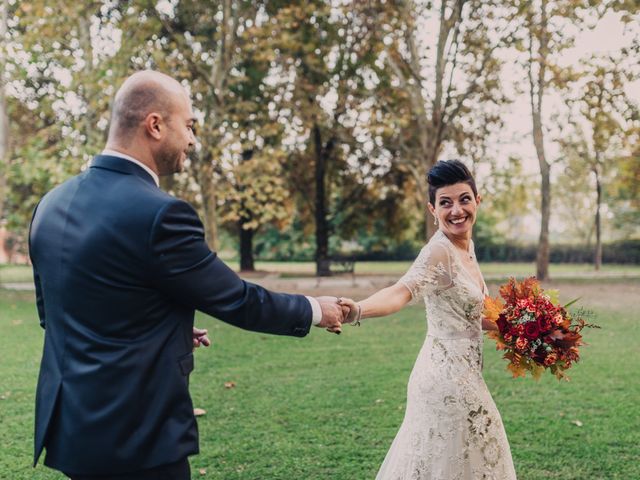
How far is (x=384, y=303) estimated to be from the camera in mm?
3516

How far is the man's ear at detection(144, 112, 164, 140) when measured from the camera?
8.13 feet

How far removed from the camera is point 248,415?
679 cm

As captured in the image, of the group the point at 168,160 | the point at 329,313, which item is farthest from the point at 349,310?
the point at 168,160

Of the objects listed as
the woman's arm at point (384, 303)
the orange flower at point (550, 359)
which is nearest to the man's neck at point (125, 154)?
the woman's arm at point (384, 303)

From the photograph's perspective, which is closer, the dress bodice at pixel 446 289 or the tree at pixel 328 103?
the dress bodice at pixel 446 289

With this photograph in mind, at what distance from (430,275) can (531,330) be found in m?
0.60

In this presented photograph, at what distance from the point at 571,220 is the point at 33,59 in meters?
67.5

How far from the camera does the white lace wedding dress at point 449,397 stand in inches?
141

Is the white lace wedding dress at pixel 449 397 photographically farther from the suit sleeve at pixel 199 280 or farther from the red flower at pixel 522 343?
the suit sleeve at pixel 199 280

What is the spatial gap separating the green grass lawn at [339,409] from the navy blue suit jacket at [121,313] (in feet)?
9.52

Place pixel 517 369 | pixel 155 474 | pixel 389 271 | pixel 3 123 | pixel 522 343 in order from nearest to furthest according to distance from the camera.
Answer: pixel 155 474, pixel 522 343, pixel 517 369, pixel 3 123, pixel 389 271

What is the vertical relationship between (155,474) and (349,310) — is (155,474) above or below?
below

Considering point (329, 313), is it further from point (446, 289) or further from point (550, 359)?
point (550, 359)

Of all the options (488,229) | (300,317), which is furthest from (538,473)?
(488,229)
